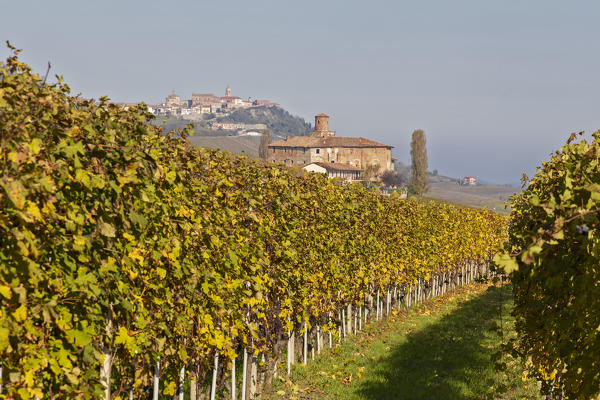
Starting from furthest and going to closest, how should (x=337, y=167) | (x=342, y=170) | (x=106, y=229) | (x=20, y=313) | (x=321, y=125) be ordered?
Answer: (x=321, y=125), (x=342, y=170), (x=337, y=167), (x=106, y=229), (x=20, y=313)

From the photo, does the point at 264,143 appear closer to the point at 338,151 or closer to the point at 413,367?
the point at 338,151

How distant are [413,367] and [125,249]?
421 inches

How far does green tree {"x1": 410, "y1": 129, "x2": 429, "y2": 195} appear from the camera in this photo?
390ft

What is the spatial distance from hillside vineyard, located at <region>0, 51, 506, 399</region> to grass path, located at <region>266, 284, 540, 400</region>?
1368 mm

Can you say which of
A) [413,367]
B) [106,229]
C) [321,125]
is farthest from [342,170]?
[106,229]

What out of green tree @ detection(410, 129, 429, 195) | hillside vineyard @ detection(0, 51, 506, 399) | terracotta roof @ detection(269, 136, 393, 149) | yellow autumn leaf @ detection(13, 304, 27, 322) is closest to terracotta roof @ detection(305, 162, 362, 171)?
terracotta roof @ detection(269, 136, 393, 149)

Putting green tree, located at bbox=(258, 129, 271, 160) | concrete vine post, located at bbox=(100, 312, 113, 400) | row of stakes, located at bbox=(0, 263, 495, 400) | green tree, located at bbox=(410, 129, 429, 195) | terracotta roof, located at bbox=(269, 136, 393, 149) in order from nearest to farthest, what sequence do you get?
concrete vine post, located at bbox=(100, 312, 113, 400) → row of stakes, located at bbox=(0, 263, 495, 400) → green tree, located at bbox=(410, 129, 429, 195) → green tree, located at bbox=(258, 129, 271, 160) → terracotta roof, located at bbox=(269, 136, 393, 149)

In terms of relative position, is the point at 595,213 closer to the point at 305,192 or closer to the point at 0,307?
the point at 0,307

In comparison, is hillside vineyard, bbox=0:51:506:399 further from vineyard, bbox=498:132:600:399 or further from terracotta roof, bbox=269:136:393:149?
terracotta roof, bbox=269:136:393:149

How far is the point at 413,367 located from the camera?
15.2 meters

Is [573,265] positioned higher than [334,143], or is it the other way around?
[334,143]

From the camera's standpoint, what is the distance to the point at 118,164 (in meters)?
5.55

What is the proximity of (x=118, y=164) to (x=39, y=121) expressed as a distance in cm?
88

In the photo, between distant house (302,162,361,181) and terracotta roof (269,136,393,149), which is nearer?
distant house (302,162,361,181)
